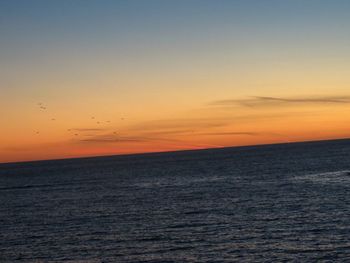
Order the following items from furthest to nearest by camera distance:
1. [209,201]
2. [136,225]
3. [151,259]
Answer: [209,201] < [136,225] < [151,259]

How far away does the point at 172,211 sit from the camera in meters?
71.1

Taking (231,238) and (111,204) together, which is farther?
(111,204)

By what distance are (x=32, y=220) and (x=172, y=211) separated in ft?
56.2

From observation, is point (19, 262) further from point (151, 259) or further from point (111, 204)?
point (111, 204)

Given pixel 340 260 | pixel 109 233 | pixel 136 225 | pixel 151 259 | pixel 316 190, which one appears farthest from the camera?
pixel 316 190

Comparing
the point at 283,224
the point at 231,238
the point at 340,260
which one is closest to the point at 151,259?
the point at 231,238

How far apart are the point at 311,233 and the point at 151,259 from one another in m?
15.7

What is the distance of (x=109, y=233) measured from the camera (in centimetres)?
5525

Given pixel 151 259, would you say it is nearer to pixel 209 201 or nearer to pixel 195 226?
pixel 195 226

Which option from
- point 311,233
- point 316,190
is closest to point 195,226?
point 311,233

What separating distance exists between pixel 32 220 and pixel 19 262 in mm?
28324

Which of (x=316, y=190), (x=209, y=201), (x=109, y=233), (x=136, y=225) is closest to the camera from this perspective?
(x=109, y=233)

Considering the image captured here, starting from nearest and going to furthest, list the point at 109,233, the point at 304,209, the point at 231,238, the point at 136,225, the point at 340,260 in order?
the point at 340,260, the point at 231,238, the point at 109,233, the point at 136,225, the point at 304,209

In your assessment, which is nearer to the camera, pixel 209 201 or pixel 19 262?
pixel 19 262
